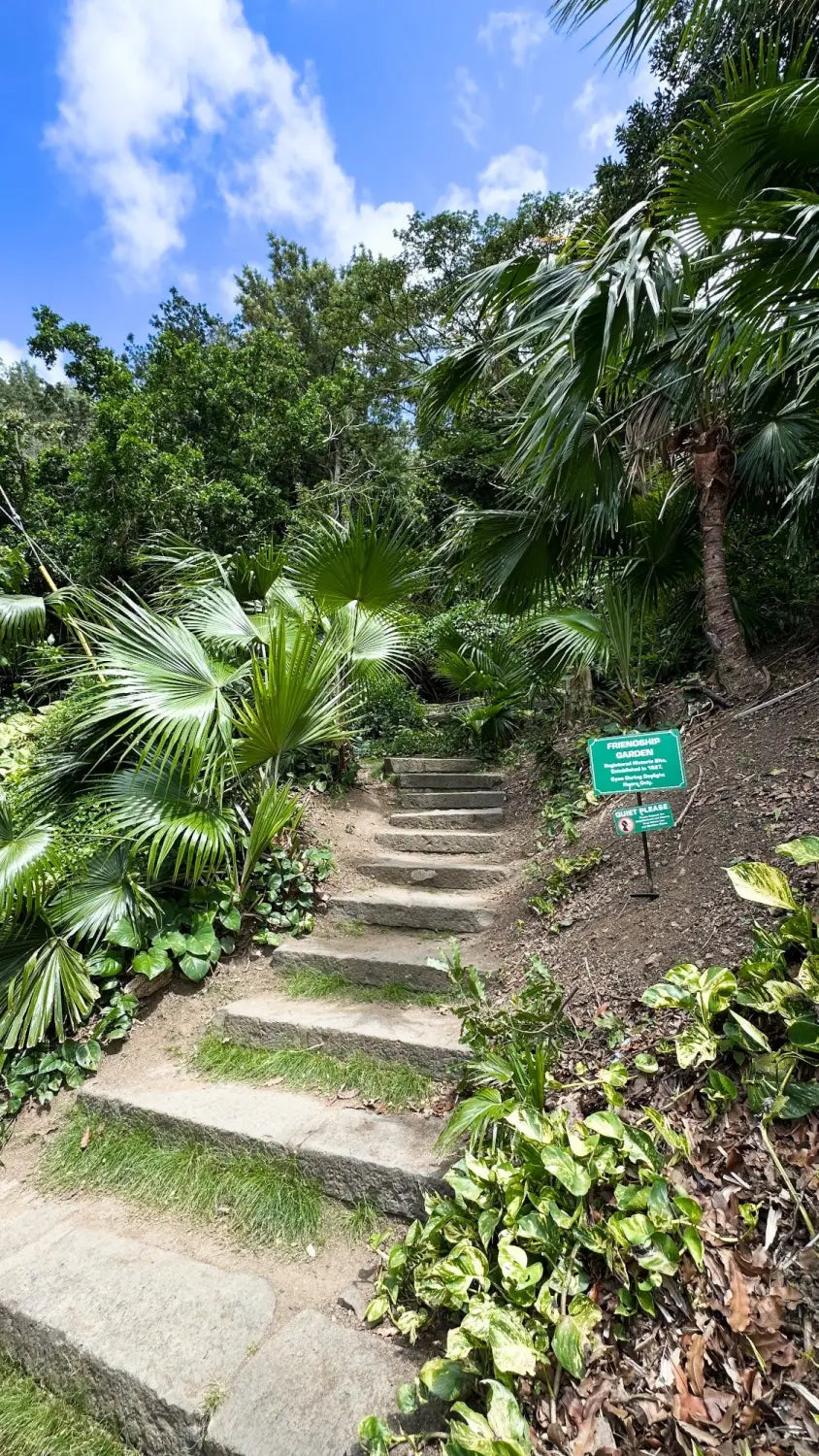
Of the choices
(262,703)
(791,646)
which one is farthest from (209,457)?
(791,646)

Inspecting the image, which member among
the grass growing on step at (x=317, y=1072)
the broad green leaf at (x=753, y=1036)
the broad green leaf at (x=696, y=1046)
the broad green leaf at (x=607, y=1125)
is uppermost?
the broad green leaf at (x=753, y=1036)

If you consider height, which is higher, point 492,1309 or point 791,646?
point 791,646

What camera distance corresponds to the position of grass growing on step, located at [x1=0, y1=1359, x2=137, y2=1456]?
1389 millimetres

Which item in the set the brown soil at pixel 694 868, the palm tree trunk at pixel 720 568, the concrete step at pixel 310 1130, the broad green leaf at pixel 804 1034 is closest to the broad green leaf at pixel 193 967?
the concrete step at pixel 310 1130

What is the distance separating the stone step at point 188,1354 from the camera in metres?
1.29

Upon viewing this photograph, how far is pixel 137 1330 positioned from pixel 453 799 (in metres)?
3.45

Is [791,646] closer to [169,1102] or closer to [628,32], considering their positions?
[628,32]

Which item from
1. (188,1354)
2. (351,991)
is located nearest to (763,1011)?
(188,1354)

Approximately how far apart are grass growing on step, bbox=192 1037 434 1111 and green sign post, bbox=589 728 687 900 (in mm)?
1200

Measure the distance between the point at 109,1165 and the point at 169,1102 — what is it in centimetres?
26

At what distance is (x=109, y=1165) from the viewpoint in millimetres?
2211

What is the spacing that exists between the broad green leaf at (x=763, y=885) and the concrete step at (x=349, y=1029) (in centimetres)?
118

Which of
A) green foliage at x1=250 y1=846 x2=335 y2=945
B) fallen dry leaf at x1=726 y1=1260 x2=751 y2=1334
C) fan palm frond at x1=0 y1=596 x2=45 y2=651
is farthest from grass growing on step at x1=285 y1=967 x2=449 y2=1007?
fan palm frond at x1=0 y1=596 x2=45 y2=651

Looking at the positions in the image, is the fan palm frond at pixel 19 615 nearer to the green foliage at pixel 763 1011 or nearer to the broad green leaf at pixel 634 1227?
the green foliage at pixel 763 1011
